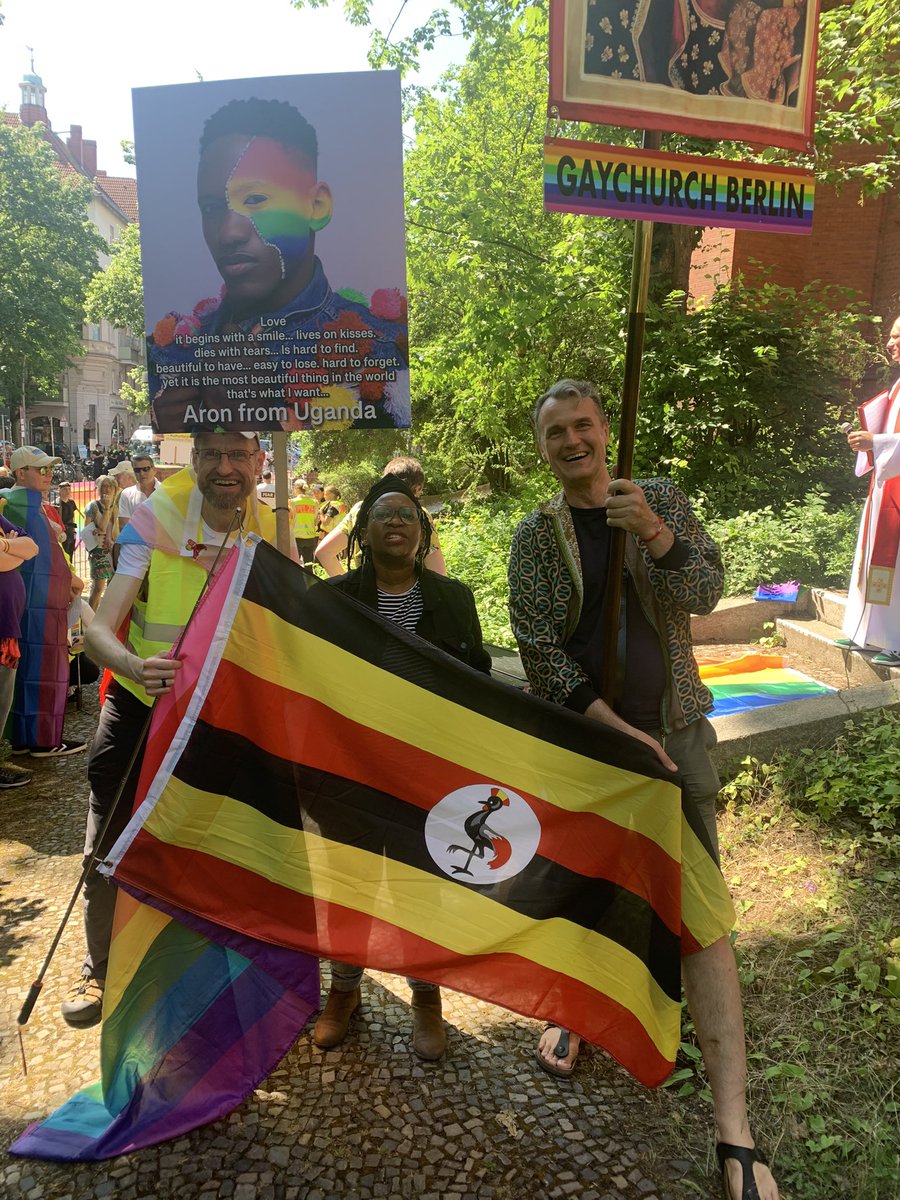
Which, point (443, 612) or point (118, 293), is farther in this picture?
point (118, 293)

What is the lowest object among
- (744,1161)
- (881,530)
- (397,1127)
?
(397,1127)

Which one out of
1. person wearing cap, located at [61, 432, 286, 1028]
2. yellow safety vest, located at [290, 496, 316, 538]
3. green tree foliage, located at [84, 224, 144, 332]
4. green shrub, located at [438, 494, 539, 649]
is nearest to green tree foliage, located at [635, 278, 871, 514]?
green shrub, located at [438, 494, 539, 649]

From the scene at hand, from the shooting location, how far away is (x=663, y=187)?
99.7 inches

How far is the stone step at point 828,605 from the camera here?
7043 millimetres

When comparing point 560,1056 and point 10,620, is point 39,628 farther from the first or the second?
point 560,1056

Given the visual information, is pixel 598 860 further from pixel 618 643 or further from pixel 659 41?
pixel 659 41

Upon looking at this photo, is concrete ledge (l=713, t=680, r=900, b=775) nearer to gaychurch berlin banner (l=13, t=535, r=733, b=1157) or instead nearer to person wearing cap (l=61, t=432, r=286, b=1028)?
gaychurch berlin banner (l=13, t=535, r=733, b=1157)

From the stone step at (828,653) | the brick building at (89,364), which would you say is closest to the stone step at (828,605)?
the stone step at (828,653)

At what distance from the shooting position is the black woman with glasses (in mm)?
3008

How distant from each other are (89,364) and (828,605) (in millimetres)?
68740

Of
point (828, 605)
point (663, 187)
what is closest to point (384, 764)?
point (663, 187)

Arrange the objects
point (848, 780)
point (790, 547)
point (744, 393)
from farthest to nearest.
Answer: point (744, 393)
point (790, 547)
point (848, 780)

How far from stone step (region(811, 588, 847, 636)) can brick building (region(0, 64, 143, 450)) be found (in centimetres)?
5722

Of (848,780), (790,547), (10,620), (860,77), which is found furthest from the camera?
(860,77)
